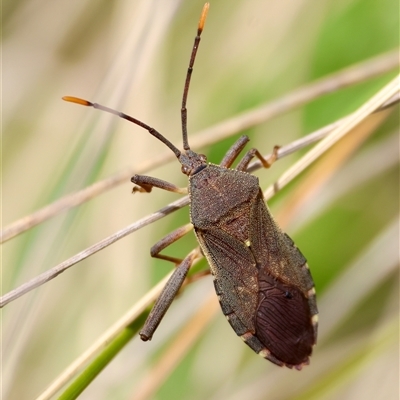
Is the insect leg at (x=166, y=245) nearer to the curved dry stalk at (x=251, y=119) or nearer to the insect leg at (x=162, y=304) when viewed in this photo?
the insect leg at (x=162, y=304)

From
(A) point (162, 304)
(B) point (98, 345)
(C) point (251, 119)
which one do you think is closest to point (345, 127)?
(C) point (251, 119)

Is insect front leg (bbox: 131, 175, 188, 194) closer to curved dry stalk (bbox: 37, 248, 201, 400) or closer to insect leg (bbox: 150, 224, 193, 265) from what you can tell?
insect leg (bbox: 150, 224, 193, 265)

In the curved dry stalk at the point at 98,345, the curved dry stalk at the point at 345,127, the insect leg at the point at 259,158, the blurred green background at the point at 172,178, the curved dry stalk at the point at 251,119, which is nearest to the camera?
the curved dry stalk at the point at 98,345

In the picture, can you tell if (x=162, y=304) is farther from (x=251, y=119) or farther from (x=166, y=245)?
(x=251, y=119)

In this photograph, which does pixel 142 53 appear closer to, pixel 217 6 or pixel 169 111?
pixel 169 111

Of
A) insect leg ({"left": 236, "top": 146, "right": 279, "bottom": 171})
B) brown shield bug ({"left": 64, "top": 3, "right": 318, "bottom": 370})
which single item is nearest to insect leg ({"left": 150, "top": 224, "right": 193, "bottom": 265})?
brown shield bug ({"left": 64, "top": 3, "right": 318, "bottom": 370})

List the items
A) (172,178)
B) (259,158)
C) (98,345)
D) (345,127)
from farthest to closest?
(172,178), (259,158), (345,127), (98,345)

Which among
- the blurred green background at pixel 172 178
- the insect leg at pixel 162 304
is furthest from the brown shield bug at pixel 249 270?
the blurred green background at pixel 172 178
